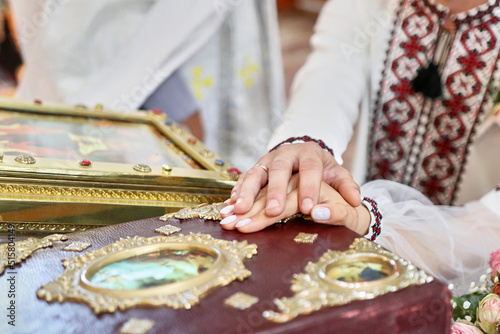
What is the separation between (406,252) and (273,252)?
32cm

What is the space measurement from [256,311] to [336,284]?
9cm

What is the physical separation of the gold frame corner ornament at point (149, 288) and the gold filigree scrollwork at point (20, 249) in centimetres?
7

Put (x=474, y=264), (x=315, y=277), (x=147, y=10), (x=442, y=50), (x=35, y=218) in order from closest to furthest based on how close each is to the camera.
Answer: (x=315, y=277), (x=35, y=218), (x=474, y=264), (x=442, y=50), (x=147, y=10)

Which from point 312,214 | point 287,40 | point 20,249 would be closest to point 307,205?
point 312,214

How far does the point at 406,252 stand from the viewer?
93cm

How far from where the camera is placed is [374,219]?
899 millimetres

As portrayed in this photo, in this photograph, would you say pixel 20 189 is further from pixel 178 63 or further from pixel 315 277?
pixel 178 63

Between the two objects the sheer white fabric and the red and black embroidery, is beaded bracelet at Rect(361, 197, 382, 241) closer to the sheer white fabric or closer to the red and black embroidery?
the sheer white fabric

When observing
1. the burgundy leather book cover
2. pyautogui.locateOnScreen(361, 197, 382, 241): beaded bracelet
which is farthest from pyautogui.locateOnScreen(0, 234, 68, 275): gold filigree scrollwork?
pyautogui.locateOnScreen(361, 197, 382, 241): beaded bracelet

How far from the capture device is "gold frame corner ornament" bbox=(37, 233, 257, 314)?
57 centimetres

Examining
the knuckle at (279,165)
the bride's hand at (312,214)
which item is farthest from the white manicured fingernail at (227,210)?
the knuckle at (279,165)

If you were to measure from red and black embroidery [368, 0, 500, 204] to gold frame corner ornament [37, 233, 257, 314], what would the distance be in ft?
2.53

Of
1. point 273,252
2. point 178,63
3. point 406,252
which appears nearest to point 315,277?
point 273,252

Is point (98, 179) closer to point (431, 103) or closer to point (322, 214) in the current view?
point (322, 214)
